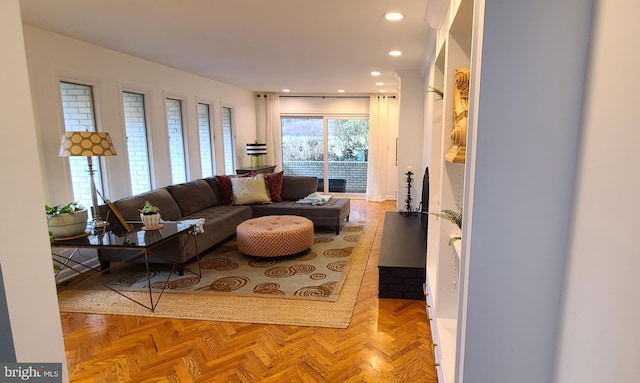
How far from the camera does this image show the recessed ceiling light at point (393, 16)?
2.57 meters

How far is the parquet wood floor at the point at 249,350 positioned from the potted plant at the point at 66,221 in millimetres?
670

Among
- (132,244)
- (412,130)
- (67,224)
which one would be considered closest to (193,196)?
(67,224)

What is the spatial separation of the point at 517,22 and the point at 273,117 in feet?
23.9

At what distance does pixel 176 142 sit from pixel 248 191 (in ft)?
4.30

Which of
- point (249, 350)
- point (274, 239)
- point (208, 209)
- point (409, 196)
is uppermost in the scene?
point (409, 196)

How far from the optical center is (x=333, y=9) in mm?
2484

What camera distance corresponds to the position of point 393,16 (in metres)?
2.63

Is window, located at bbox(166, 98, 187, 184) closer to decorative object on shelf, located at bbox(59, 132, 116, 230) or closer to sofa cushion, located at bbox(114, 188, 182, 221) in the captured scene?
sofa cushion, located at bbox(114, 188, 182, 221)

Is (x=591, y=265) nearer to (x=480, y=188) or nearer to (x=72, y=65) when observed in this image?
(x=480, y=188)

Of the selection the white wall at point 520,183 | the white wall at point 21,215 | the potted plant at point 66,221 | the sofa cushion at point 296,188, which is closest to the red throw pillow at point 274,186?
the sofa cushion at point 296,188

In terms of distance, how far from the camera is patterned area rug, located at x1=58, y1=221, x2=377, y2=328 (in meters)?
2.84

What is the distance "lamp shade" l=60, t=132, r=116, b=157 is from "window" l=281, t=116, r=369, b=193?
531 cm

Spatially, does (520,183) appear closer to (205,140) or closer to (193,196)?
(193,196)

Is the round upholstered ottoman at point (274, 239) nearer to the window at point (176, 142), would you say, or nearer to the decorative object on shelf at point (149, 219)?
the decorative object on shelf at point (149, 219)
